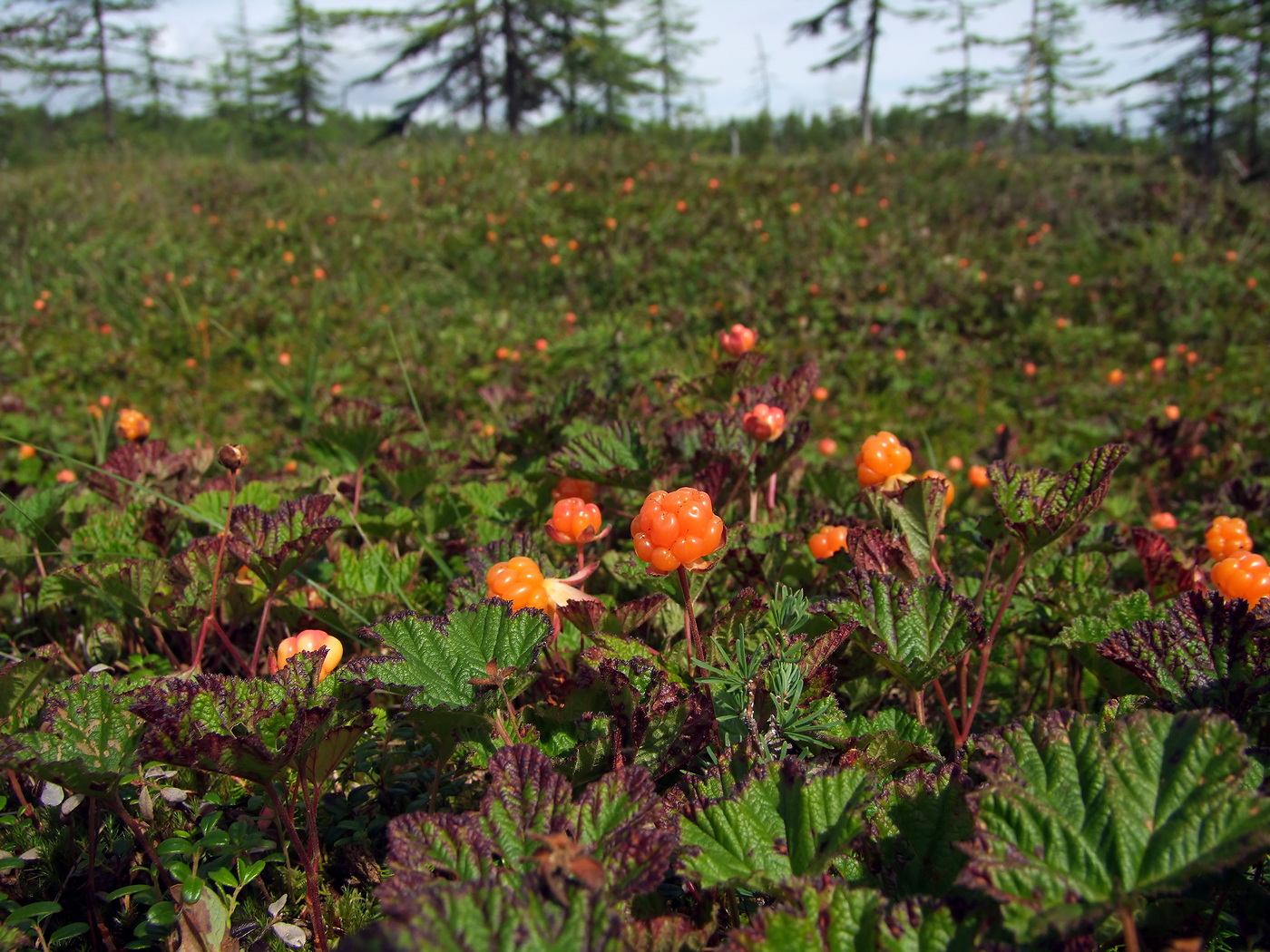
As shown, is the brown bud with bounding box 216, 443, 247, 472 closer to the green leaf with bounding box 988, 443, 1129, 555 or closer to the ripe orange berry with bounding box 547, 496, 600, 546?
the ripe orange berry with bounding box 547, 496, 600, 546

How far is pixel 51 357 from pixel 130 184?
4.76m

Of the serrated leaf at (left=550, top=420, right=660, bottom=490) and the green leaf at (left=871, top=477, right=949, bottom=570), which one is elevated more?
the serrated leaf at (left=550, top=420, right=660, bottom=490)

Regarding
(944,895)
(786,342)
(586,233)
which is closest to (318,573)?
(944,895)

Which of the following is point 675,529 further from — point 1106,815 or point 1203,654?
point 1203,654

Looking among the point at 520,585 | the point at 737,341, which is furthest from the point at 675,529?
the point at 737,341

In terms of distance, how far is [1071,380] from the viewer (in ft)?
18.0

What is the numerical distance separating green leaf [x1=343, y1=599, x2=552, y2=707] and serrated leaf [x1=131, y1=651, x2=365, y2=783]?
8 cm

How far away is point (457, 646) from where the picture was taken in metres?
1.17

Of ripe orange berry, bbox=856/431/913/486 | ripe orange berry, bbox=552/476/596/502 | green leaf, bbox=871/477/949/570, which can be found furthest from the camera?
ripe orange berry, bbox=552/476/596/502

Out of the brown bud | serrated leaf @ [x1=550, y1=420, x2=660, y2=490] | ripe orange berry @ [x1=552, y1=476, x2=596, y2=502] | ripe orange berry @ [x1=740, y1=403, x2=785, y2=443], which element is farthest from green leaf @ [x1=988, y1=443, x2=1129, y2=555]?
the brown bud

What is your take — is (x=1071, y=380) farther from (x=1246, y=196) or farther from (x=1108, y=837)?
(x=1108, y=837)

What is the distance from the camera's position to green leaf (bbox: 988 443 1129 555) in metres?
1.22

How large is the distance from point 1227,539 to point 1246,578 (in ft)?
1.42

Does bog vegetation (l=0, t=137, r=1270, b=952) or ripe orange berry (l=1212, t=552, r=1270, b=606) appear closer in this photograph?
bog vegetation (l=0, t=137, r=1270, b=952)
